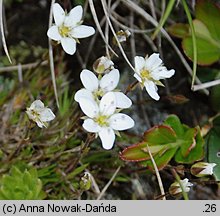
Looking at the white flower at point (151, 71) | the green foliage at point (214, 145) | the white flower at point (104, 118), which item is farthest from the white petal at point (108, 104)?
the green foliage at point (214, 145)

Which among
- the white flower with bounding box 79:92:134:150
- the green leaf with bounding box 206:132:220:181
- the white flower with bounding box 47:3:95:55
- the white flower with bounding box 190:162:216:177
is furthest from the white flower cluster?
the green leaf with bounding box 206:132:220:181

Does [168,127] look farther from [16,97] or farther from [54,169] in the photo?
[16,97]

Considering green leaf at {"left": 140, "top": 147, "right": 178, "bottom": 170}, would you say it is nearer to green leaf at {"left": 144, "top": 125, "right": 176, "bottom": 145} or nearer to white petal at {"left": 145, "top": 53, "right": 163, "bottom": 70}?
green leaf at {"left": 144, "top": 125, "right": 176, "bottom": 145}

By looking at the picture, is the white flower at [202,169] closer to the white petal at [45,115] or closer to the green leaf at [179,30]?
the white petal at [45,115]

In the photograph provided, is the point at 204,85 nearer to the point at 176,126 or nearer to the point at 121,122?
the point at 176,126

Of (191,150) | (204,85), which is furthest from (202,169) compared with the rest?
(204,85)
